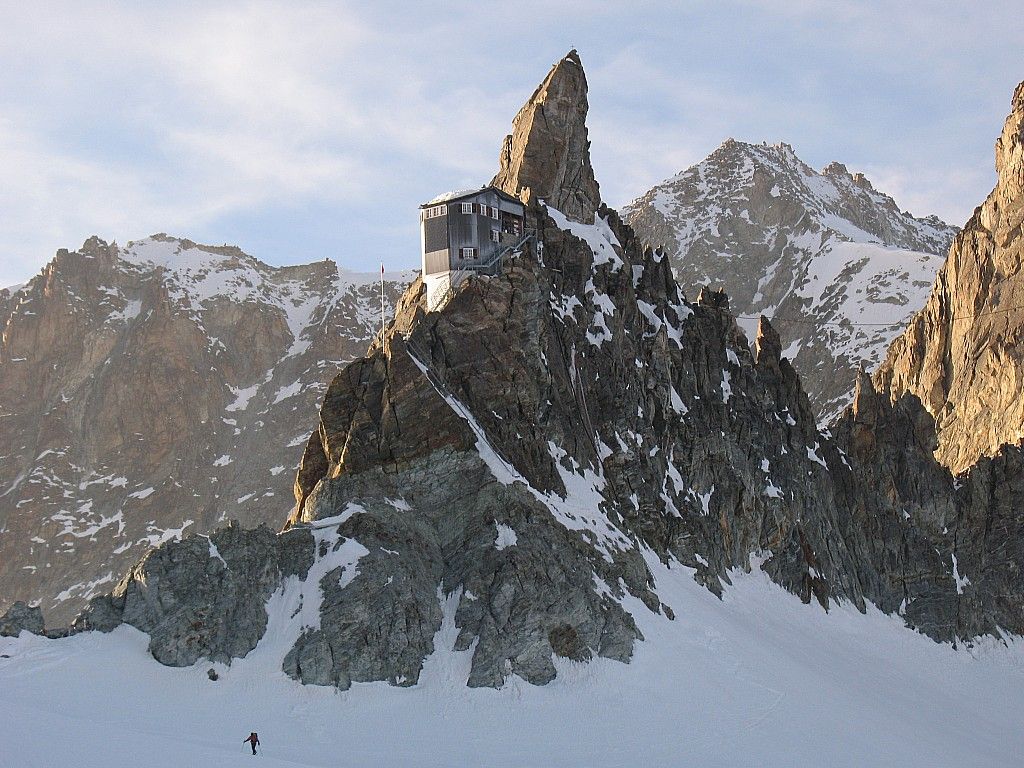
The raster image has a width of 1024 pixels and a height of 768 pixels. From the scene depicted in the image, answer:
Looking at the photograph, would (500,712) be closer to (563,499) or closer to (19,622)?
(563,499)

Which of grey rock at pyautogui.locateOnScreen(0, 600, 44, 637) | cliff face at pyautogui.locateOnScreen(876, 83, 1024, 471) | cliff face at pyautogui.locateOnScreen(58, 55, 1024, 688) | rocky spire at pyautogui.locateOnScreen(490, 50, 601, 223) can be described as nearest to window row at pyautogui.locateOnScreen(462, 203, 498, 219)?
cliff face at pyautogui.locateOnScreen(58, 55, 1024, 688)

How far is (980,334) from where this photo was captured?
119 metres

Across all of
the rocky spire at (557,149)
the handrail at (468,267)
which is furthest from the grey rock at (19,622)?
the rocky spire at (557,149)

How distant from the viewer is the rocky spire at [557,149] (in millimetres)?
82875

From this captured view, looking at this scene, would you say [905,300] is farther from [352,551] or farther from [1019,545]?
[352,551]

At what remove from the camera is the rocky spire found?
82.9 m

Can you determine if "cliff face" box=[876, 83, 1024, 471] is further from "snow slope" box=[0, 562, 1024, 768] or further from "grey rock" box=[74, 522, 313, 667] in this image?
"grey rock" box=[74, 522, 313, 667]

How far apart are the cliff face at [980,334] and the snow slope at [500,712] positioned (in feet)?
166

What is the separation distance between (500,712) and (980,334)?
8673cm

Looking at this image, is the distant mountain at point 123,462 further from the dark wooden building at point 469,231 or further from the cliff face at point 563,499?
the dark wooden building at point 469,231

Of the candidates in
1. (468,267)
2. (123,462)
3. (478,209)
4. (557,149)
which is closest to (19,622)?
(468,267)

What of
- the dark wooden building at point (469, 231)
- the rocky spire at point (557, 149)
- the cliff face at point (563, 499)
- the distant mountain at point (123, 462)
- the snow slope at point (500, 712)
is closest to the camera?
the snow slope at point (500, 712)

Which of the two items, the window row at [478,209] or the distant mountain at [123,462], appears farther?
the distant mountain at [123,462]

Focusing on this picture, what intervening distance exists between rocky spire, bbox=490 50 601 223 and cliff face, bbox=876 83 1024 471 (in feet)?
157
